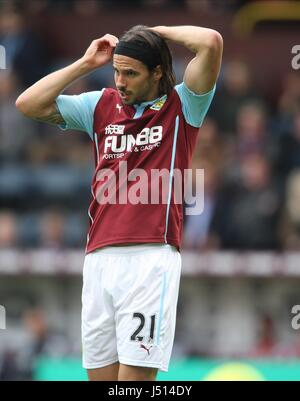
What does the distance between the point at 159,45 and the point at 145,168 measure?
0.63 metres

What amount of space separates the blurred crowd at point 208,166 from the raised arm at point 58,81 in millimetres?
5936

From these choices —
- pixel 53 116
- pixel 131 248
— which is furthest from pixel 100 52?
pixel 131 248

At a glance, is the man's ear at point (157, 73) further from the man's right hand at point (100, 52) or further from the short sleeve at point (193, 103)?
the man's right hand at point (100, 52)

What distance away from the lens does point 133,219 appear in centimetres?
561

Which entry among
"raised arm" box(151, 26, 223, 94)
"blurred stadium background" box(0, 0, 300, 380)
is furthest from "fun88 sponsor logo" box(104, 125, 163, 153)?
"blurred stadium background" box(0, 0, 300, 380)

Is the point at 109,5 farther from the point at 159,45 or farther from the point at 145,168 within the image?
the point at 145,168

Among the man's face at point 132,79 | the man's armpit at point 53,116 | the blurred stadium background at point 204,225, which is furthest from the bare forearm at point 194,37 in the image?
the blurred stadium background at point 204,225

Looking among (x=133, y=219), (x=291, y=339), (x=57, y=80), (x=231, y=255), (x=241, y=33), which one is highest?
(x=241, y=33)

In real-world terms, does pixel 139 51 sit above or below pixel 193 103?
above

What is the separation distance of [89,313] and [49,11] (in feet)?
31.3

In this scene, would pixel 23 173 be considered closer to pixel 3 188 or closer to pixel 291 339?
pixel 3 188

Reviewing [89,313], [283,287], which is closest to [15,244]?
[283,287]

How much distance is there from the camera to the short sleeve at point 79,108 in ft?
19.1

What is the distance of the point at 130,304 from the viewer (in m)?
5.56
